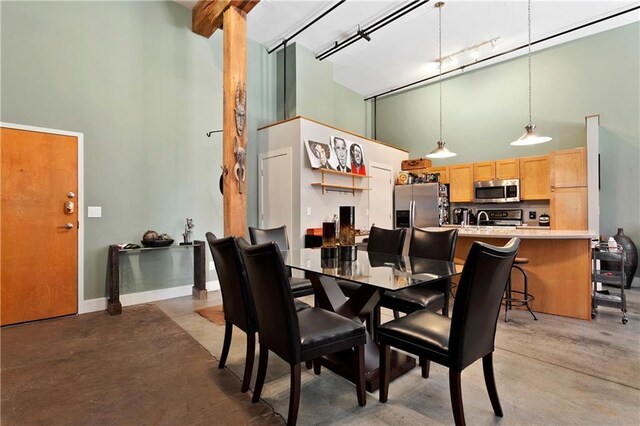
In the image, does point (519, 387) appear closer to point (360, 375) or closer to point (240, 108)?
point (360, 375)

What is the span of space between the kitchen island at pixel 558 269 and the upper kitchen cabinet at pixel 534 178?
2.44 meters

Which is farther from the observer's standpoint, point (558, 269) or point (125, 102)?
point (125, 102)

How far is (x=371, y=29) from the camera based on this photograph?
508cm

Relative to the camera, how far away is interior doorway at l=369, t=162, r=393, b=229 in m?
6.10

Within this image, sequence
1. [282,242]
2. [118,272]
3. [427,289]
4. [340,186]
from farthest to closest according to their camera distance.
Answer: [340,186], [118,272], [282,242], [427,289]

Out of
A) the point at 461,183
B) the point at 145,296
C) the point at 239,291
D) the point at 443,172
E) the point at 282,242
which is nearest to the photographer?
the point at 239,291

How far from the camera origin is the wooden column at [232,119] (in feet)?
12.0

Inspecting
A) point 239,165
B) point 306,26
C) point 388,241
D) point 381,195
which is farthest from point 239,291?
point 381,195

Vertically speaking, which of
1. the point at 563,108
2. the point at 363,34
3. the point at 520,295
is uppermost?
the point at 363,34

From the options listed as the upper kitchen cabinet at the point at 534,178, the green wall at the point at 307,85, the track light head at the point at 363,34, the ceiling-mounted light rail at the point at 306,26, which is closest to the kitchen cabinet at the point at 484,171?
the upper kitchen cabinet at the point at 534,178

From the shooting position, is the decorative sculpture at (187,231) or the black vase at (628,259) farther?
the black vase at (628,259)

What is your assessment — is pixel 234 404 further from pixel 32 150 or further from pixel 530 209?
pixel 530 209

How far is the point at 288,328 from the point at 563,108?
6601 mm

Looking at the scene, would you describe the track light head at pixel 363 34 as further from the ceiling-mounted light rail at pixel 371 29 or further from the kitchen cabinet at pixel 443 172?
the kitchen cabinet at pixel 443 172
